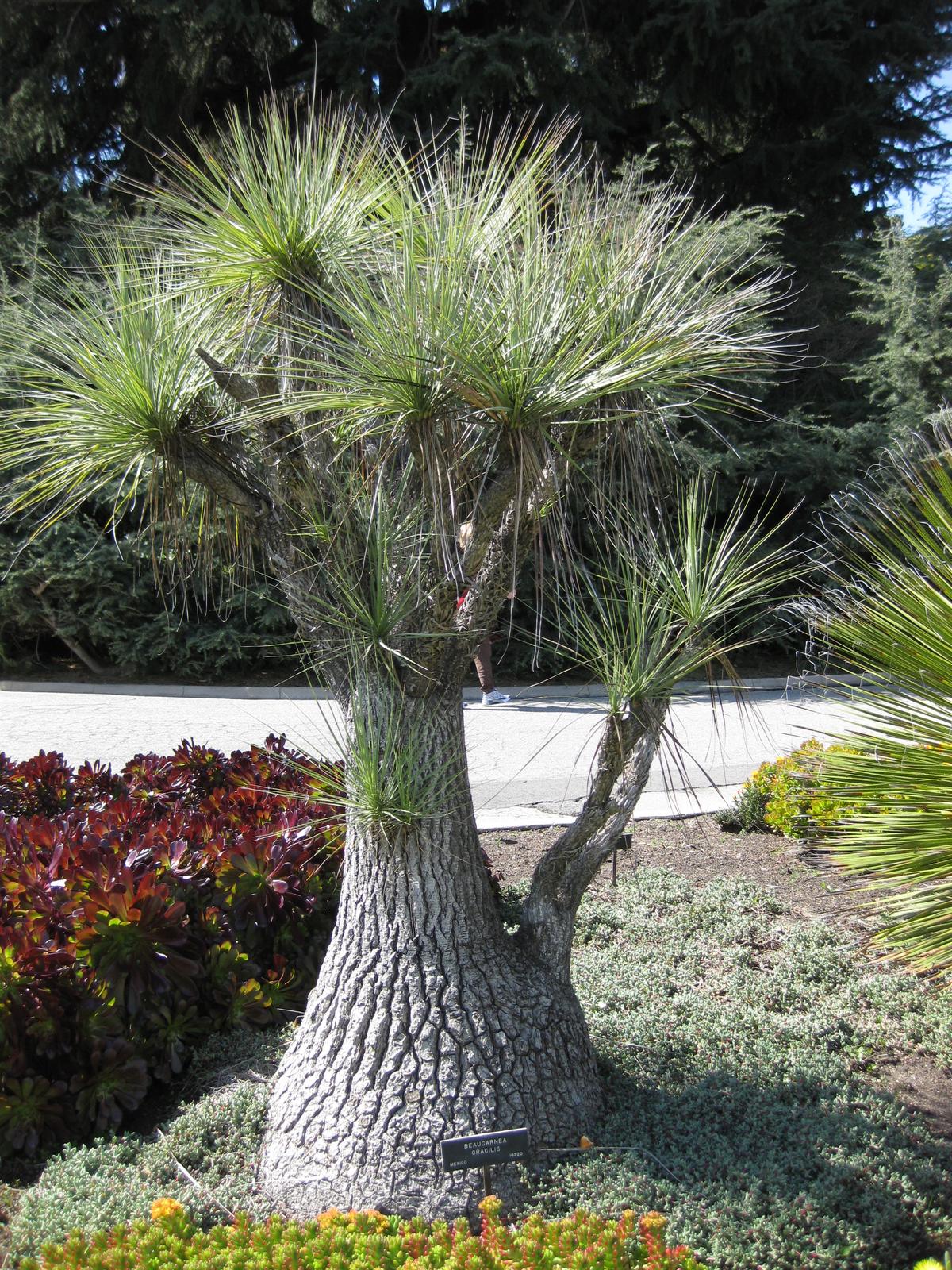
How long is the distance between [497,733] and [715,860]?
352 cm

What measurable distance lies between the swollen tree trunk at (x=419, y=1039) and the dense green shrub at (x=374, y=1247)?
1.14 ft

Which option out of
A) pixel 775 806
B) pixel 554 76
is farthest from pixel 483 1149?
pixel 554 76

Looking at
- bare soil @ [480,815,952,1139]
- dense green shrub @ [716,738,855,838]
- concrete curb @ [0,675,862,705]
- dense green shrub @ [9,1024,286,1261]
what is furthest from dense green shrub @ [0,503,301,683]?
dense green shrub @ [9,1024,286,1261]

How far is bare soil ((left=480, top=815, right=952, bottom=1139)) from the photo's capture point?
5102 millimetres

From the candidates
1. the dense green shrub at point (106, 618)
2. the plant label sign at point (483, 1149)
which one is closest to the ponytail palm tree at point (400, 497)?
the plant label sign at point (483, 1149)

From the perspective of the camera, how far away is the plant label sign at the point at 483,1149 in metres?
2.49

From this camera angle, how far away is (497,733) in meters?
9.15

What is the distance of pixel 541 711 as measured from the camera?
10500 mm

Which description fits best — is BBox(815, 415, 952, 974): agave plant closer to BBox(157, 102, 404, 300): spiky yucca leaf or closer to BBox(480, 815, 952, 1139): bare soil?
BBox(480, 815, 952, 1139): bare soil

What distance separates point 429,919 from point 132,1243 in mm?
1038

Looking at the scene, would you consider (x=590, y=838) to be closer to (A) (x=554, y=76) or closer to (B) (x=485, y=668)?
(B) (x=485, y=668)

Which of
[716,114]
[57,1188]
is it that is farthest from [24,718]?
[716,114]

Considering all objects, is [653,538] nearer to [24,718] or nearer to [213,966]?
[213,966]

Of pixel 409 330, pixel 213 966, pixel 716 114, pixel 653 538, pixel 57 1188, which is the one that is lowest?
pixel 57 1188
